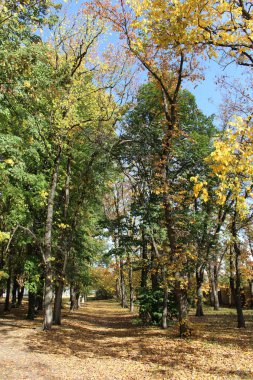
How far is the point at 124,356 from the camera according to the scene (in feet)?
33.9

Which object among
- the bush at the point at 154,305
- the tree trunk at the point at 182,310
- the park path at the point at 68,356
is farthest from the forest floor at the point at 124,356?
the bush at the point at 154,305

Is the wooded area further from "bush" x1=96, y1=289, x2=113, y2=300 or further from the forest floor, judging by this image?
"bush" x1=96, y1=289, x2=113, y2=300

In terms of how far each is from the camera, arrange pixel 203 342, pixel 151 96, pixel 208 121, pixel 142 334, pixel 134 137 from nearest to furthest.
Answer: pixel 203 342
pixel 142 334
pixel 134 137
pixel 151 96
pixel 208 121

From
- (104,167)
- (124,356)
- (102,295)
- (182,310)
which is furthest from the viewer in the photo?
(102,295)

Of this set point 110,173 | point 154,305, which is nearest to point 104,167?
point 110,173

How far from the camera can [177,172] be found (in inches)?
681

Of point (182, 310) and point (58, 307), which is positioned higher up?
point (182, 310)

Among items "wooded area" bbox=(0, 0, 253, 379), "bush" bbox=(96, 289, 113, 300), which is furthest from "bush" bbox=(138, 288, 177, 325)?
"bush" bbox=(96, 289, 113, 300)

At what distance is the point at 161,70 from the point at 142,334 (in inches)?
452

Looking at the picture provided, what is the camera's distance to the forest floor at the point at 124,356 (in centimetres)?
809

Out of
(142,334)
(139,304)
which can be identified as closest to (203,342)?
(142,334)

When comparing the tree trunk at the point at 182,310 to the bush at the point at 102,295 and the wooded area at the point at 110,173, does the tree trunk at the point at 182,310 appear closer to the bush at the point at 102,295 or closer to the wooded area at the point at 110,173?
the wooded area at the point at 110,173

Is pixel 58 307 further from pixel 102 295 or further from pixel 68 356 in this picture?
pixel 102 295

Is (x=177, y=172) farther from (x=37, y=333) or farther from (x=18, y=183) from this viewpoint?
(x=37, y=333)
